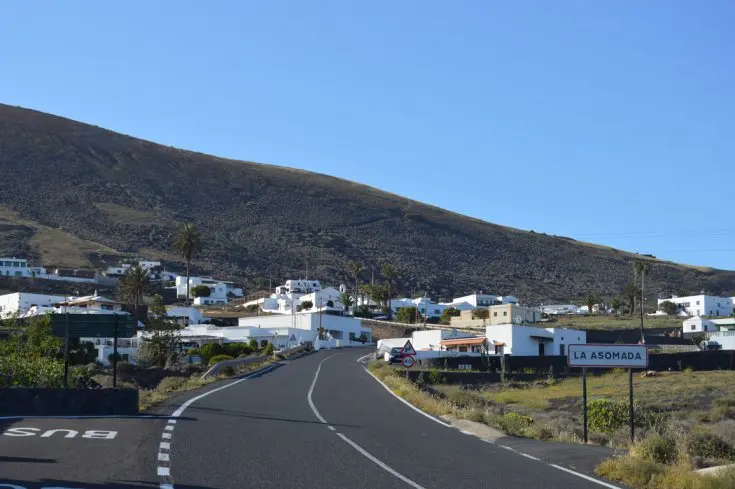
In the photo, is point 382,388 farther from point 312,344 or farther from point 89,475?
point 312,344

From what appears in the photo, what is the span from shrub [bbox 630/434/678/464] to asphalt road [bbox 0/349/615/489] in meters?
0.98

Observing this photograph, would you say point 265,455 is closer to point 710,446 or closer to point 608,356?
point 608,356

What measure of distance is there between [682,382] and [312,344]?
48062 mm

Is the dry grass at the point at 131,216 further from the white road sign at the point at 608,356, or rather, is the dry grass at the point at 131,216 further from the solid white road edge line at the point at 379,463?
the solid white road edge line at the point at 379,463

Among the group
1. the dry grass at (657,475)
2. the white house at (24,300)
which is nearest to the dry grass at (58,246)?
the white house at (24,300)

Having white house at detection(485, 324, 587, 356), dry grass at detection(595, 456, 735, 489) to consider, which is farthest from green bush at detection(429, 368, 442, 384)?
dry grass at detection(595, 456, 735, 489)

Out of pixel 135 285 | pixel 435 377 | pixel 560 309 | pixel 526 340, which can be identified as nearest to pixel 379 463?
pixel 435 377

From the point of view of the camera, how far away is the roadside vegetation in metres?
12.4

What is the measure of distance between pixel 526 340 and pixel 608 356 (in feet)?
205

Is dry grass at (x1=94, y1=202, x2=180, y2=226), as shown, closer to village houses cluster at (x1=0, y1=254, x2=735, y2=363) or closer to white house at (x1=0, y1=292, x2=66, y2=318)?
village houses cluster at (x1=0, y1=254, x2=735, y2=363)

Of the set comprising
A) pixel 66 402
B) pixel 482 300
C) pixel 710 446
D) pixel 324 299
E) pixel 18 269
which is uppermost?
pixel 18 269

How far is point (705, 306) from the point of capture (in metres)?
142

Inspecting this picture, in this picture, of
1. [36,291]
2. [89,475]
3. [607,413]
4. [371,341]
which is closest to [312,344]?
[371,341]

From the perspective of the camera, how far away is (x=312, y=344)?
9688 centimetres
